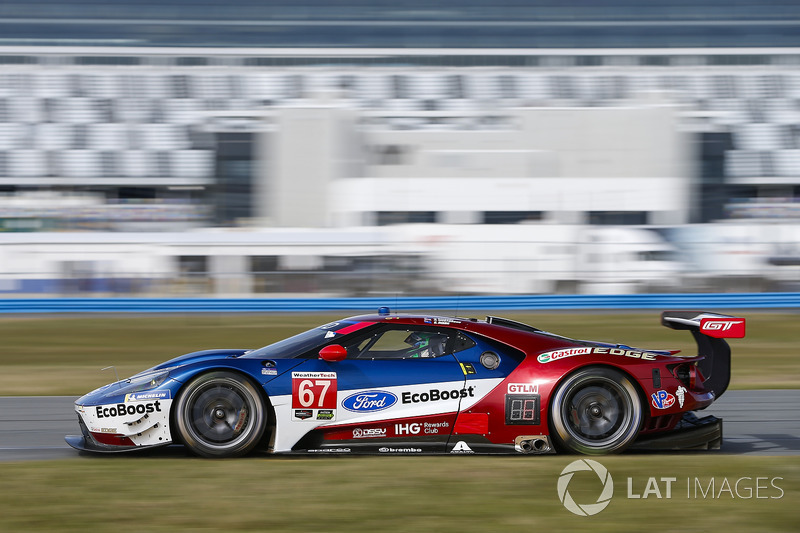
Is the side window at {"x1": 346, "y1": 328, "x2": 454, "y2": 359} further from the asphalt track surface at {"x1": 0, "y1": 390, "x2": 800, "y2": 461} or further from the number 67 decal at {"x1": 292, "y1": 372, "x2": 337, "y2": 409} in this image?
the asphalt track surface at {"x1": 0, "y1": 390, "x2": 800, "y2": 461}

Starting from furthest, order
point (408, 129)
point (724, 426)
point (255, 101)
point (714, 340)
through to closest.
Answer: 1. point (255, 101)
2. point (408, 129)
3. point (724, 426)
4. point (714, 340)

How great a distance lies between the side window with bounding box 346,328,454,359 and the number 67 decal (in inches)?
10.9

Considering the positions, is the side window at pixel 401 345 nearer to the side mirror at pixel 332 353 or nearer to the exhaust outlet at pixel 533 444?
the side mirror at pixel 332 353

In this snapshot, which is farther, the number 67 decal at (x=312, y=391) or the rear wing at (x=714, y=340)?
the rear wing at (x=714, y=340)

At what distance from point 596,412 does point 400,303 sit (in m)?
16.0

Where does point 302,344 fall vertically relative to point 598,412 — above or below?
above

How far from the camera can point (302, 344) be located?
6.00 m

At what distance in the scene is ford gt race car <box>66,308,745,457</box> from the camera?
5730 millimetres

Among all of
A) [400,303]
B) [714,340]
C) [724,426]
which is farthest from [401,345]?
[400,303]

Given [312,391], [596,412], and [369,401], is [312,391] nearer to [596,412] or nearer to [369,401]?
[369,401]

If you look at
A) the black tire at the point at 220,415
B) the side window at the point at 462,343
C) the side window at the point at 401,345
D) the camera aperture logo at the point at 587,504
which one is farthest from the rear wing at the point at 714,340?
the black tire at the point at 220,415

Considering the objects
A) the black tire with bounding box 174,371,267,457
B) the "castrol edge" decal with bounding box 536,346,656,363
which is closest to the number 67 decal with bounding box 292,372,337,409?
→ the black tire with bounding box 174,371,267,457

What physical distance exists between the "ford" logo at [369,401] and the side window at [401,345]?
286 millimetres

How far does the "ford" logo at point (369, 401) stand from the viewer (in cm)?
574
